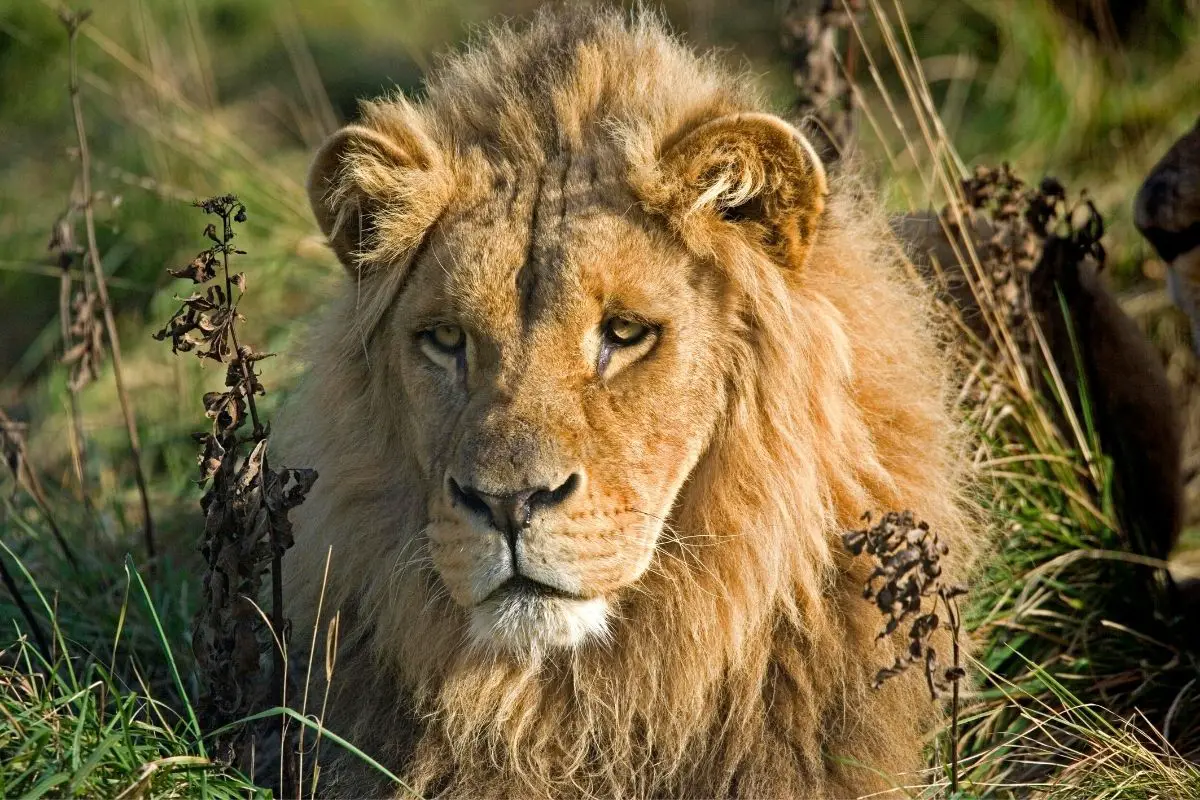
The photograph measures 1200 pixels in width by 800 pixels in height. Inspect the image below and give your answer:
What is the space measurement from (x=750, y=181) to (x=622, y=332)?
1.58 feet

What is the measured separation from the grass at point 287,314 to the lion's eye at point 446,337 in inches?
40.7

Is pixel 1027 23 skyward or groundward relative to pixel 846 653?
skyward

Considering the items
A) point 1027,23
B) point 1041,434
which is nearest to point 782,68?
point 1027,23

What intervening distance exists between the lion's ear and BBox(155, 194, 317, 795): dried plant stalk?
109 centimetres

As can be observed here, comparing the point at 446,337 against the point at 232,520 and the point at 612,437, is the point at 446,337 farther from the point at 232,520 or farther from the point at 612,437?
the point at 232,520

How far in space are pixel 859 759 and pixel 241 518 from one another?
1.72 m

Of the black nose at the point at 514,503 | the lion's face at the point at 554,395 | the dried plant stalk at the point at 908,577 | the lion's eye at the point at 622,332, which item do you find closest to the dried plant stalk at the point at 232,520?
the lion's face at the point at 554,395

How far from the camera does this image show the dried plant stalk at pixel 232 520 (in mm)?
3502

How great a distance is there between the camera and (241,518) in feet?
11.7

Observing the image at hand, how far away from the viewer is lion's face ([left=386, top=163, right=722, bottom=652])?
10.5 ft

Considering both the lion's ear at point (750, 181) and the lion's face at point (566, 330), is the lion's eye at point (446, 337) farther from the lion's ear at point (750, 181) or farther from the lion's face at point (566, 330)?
the lion's ear at point (750, 181)

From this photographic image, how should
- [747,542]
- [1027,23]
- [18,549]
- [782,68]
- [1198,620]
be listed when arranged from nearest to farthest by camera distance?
[747,542], [1198,620], [18,549], [1027,23], [782,68]

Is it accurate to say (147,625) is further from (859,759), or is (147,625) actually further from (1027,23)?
(1027,23)

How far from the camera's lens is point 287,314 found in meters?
7.46
